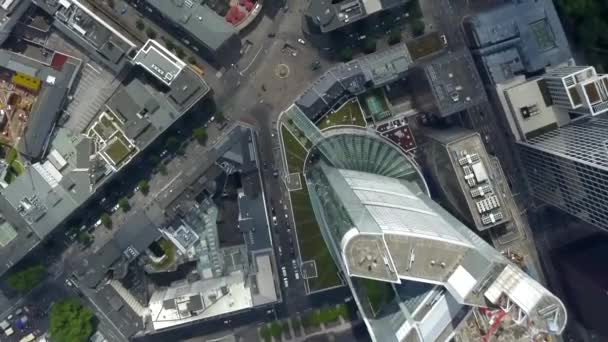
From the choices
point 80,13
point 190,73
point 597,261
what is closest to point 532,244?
point 597,261

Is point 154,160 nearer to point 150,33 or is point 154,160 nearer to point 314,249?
point 150,33

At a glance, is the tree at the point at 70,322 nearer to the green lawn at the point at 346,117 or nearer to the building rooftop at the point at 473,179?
the green lawn at the point at 346,117

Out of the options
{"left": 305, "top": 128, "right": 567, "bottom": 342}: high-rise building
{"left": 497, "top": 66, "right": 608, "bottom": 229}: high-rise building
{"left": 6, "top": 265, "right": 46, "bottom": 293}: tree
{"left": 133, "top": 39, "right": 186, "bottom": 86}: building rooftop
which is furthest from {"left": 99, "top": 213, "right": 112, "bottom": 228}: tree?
{"left": 497, "top": 66, "right": 608, "bottom": 229}: high-rise building

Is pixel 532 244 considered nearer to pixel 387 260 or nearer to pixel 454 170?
pixel 454 170

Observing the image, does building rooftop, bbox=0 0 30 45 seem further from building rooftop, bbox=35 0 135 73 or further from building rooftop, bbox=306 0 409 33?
building rooftop, bbox=306 0 409 33

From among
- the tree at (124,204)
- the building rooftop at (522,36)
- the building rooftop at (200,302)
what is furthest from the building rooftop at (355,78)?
the tree at (124,204)

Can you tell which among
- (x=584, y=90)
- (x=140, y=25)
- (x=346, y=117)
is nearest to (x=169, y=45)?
(x=140, y=25)
